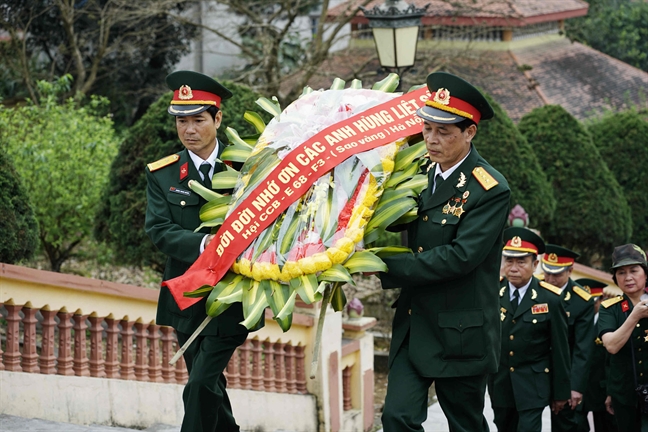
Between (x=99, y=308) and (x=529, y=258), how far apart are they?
313 cm

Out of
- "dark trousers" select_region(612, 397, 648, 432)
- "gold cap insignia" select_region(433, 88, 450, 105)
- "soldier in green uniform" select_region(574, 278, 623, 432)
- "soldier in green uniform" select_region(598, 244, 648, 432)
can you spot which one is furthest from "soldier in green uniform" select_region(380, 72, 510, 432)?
"soldier in green uniform" select_region(574, 278, 623, 432)

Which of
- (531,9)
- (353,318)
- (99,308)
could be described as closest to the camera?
(99,308)

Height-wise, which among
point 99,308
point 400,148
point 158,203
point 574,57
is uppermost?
point 400,148

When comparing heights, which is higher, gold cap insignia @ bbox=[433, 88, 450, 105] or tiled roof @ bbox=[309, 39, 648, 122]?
gold cap insignia @ bbox=[433, 88, 450, 105]

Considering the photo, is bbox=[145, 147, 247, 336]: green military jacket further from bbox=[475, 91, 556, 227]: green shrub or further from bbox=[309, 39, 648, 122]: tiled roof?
bbox=[309, 39, 648, 122]: tiled roof

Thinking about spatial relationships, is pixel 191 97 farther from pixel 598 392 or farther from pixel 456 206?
pixel 598 392

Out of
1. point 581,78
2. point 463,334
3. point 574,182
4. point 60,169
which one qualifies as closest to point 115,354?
point 463,334

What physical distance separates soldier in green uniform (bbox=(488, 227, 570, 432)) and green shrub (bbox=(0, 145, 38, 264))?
363 cm

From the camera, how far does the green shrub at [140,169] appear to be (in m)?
10.4

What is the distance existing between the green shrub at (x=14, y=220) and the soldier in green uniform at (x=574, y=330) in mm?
4108

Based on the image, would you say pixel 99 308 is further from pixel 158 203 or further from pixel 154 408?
pixel 158 203

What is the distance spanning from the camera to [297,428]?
9148 mm

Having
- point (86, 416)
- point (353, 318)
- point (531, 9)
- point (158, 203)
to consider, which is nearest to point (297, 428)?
point (353, 318)

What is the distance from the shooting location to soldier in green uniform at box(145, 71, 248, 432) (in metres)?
5.65
